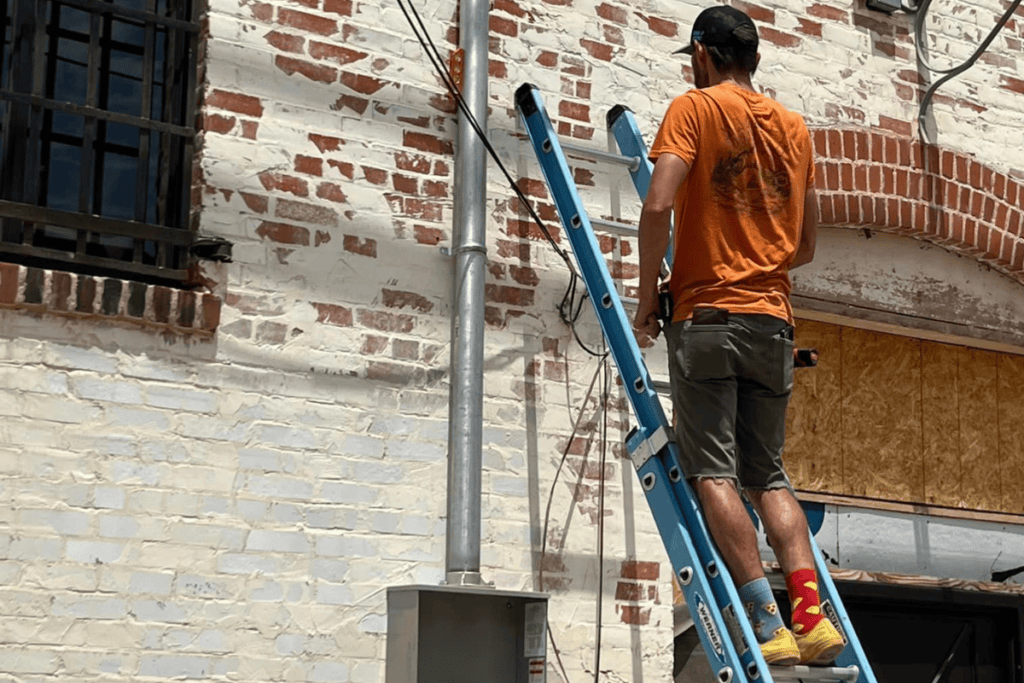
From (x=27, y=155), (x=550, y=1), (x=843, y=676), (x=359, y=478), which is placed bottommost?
(x=843, y=676)

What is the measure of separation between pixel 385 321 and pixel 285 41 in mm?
1085

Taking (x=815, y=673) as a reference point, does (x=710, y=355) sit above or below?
above

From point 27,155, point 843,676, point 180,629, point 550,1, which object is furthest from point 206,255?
point 843,676

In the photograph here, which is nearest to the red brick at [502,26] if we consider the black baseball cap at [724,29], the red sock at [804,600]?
the black baseball cap at [724,29]

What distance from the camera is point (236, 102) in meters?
5.27

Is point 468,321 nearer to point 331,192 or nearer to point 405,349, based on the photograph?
point 405,349

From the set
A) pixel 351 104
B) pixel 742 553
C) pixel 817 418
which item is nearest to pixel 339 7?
pixel 351 104

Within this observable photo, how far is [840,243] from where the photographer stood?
6.70m

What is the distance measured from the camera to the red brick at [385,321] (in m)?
5.35

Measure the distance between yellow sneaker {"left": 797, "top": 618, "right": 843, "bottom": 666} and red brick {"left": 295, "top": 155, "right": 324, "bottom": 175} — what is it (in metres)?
2.39

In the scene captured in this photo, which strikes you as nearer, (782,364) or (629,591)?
(782,364)

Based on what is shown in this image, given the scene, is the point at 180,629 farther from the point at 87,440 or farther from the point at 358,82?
the point at 358,82

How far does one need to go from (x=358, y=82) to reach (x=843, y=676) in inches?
108

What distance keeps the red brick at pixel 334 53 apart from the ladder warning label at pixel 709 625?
7.95 feet
